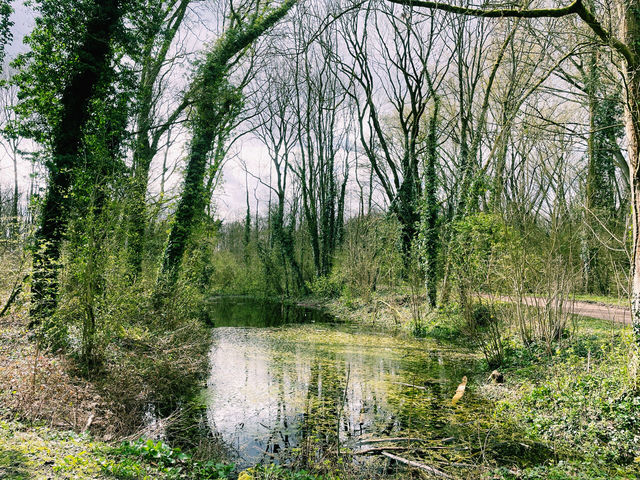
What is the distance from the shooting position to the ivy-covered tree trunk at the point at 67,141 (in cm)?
714

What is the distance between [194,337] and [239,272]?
20.2 metres

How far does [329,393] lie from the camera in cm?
716

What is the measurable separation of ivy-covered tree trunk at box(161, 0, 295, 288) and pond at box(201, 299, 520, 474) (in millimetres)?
4285

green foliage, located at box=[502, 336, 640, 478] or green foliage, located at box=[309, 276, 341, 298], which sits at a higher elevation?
green foliage, located at box=[309, 276, 341, 298]

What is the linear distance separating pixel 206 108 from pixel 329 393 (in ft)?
33.5

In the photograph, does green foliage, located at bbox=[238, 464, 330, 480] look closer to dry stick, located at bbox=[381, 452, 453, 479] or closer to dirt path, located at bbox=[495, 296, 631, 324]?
dry stick, located at bbox=[381, 452, 453, 479]

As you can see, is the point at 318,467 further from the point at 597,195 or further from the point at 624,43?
the point at 597,195

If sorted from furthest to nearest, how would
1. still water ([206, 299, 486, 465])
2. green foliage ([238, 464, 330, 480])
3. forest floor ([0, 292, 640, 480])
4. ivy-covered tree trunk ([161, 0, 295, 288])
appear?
ivy-covered tree trunk ([161, 0, 295, 288]), still water ([206, 299, 486, 465]), green foliage ([238, 464, 330, 480]), forest floor ([0, 292, 640, 480])

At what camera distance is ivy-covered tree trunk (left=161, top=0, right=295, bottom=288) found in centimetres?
1259

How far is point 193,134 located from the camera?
13.1m

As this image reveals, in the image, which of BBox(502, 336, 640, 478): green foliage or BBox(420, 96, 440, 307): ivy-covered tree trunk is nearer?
BBox(502, 336, 640, 478): green foliage

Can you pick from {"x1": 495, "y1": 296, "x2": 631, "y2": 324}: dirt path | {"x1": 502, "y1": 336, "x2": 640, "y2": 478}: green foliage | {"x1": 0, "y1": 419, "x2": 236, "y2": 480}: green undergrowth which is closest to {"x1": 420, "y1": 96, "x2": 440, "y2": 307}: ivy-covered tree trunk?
{"x1": 495, "y1": 296, "x2": 631, "y2": 324}: dirt path

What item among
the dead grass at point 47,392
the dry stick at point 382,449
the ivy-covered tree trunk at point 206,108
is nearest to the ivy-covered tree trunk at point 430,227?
the ivy-covered tree trunk at point 206,108

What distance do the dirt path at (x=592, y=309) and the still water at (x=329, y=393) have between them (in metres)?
2.00
